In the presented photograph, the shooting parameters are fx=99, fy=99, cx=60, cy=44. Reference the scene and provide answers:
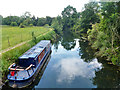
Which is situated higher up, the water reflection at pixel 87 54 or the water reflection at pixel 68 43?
the water reflection at pixel 68 43

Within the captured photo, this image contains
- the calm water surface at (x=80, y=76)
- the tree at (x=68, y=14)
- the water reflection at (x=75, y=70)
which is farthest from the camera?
the tree at (x=68, y=14)

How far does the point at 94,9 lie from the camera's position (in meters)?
39.1

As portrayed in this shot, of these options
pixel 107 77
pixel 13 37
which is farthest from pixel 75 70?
pixel 13 37

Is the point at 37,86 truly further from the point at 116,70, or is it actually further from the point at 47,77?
the point at 116,70

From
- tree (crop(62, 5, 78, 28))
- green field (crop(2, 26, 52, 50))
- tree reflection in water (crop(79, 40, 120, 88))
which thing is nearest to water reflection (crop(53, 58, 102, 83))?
tree reflection in water (crop(79, 40, 120, 88))

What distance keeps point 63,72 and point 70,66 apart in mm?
2302

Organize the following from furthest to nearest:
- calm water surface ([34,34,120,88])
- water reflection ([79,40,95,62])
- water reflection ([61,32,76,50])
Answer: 1. water reflection ([61,32,76,50])
2. water reflection ([79,40,95,62])
3. calm water surface ([34,34,120,88])

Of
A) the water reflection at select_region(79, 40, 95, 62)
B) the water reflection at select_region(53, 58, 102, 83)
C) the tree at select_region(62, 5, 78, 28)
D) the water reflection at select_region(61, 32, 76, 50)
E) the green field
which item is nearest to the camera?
the water reflection at select_region(53, 58, 102, 83)

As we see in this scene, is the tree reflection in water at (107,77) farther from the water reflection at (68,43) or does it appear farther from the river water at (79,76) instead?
the water reflection at (68,43)

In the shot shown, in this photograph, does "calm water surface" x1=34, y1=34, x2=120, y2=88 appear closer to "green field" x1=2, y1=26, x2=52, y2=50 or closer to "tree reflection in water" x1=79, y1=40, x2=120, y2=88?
"tree reflection in water" x1=79, y1=40, x2=120, y2=88

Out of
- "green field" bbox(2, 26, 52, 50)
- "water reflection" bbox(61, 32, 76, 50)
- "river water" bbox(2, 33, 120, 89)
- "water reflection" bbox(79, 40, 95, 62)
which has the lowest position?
"river water" bbox(2, 33, 120, 89)

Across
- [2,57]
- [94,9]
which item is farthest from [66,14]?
[2,57]

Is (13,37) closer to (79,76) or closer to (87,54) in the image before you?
(87,54)

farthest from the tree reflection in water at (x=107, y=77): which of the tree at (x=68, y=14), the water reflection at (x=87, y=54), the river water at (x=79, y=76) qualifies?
the tree at (x=68, y=14)
